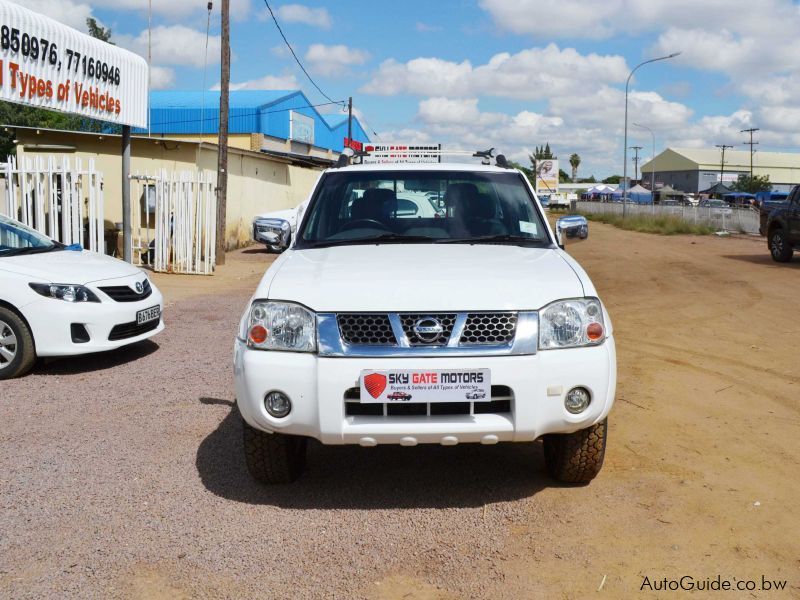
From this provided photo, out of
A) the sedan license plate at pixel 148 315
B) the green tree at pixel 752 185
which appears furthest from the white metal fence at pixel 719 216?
the green tree at pixel 752 185

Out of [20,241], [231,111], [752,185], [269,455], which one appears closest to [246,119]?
[231,111]

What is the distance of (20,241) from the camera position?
25.8ft

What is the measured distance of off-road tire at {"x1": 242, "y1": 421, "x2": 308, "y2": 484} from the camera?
4.21 m

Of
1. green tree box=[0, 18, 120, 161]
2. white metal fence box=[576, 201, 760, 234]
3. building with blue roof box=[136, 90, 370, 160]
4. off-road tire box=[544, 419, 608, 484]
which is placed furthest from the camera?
green tree box=[0, 18, 120, 161]

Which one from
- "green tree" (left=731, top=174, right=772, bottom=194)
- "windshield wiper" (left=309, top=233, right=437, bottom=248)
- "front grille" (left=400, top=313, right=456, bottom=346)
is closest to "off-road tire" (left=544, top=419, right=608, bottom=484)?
"front grille" (left=400, top=313, right=456, bottom=346)

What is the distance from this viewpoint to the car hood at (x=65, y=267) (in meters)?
7.05

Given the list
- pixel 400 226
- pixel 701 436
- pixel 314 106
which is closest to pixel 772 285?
pixel 701 436

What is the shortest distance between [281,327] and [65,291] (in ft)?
12.7

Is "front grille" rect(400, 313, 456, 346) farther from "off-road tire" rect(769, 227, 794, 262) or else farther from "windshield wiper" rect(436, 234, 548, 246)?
"off-road tire" rect(769, 227, 794, 262)

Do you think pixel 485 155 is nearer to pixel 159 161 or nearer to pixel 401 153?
pixel 401 153

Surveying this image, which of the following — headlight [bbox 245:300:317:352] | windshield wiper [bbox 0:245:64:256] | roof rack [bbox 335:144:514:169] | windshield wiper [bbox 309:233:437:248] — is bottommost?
headlight [bbox 245:300:317:352]

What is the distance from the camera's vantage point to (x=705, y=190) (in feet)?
360

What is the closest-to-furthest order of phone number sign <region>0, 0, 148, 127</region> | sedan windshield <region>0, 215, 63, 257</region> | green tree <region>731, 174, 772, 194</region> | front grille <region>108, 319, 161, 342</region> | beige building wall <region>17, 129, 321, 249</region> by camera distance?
front grille <region>108, 319, 161, 342</region> → sedan windshield <region>0, 215, 63, 257</region> → phone number sign <region>0, 0, 148, 127</region> → beige building wall <region>17, 129, 321, 249</region> → green tree <region>731, 174, 772, 194</region>

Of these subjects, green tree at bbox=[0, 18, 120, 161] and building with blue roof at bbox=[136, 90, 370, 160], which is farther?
green tree at bbox=[0, 18, 120, 161]
